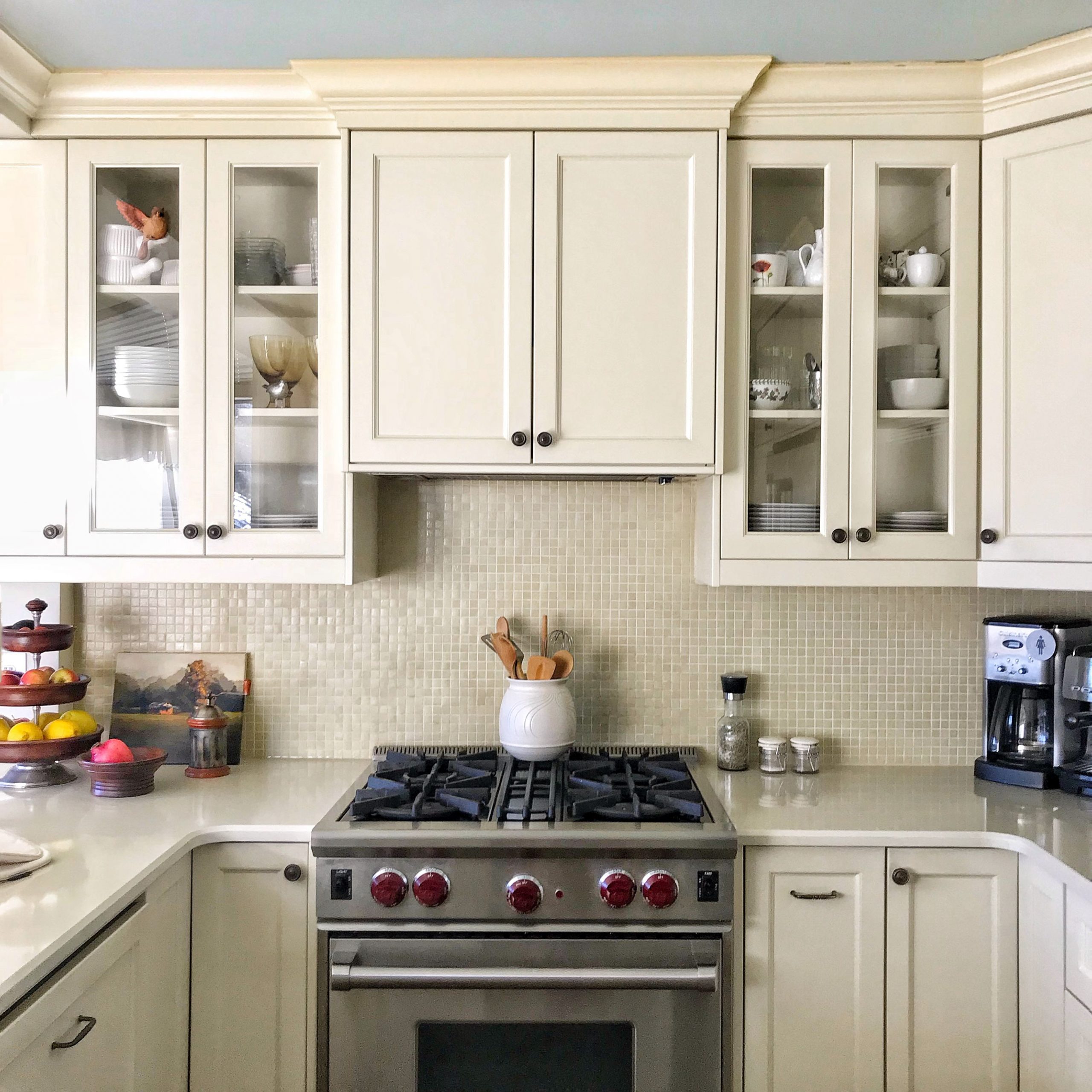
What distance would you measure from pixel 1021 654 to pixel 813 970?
2.91ft

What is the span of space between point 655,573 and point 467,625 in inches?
20.3

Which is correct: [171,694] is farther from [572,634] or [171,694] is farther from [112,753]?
[572,634]

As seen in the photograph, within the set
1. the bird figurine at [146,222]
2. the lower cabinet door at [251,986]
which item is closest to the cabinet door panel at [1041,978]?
the lower cabinet door at [251,986]

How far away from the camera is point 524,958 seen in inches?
67.7

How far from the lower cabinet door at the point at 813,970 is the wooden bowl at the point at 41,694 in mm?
1580

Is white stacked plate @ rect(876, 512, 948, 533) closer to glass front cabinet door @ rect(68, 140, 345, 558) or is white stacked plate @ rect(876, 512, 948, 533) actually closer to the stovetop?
the stovetop

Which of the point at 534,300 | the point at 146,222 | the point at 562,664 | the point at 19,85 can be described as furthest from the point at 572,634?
the point at 19,85

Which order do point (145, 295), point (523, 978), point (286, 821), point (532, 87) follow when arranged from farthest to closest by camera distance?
point (145, 295)
point (532, 87)
point (286, 821)
point (523, 978)

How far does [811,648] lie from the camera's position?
2.33 m

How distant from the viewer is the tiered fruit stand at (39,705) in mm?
2002

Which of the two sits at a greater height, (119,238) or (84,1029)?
(119,238)

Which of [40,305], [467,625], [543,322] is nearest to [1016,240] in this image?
[543,322]

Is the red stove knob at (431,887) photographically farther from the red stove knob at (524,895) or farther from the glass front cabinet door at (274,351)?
the glass front cabinet door at (274,351)

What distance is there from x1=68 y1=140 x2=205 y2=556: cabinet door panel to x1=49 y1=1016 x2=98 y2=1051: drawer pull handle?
0.96 metres
